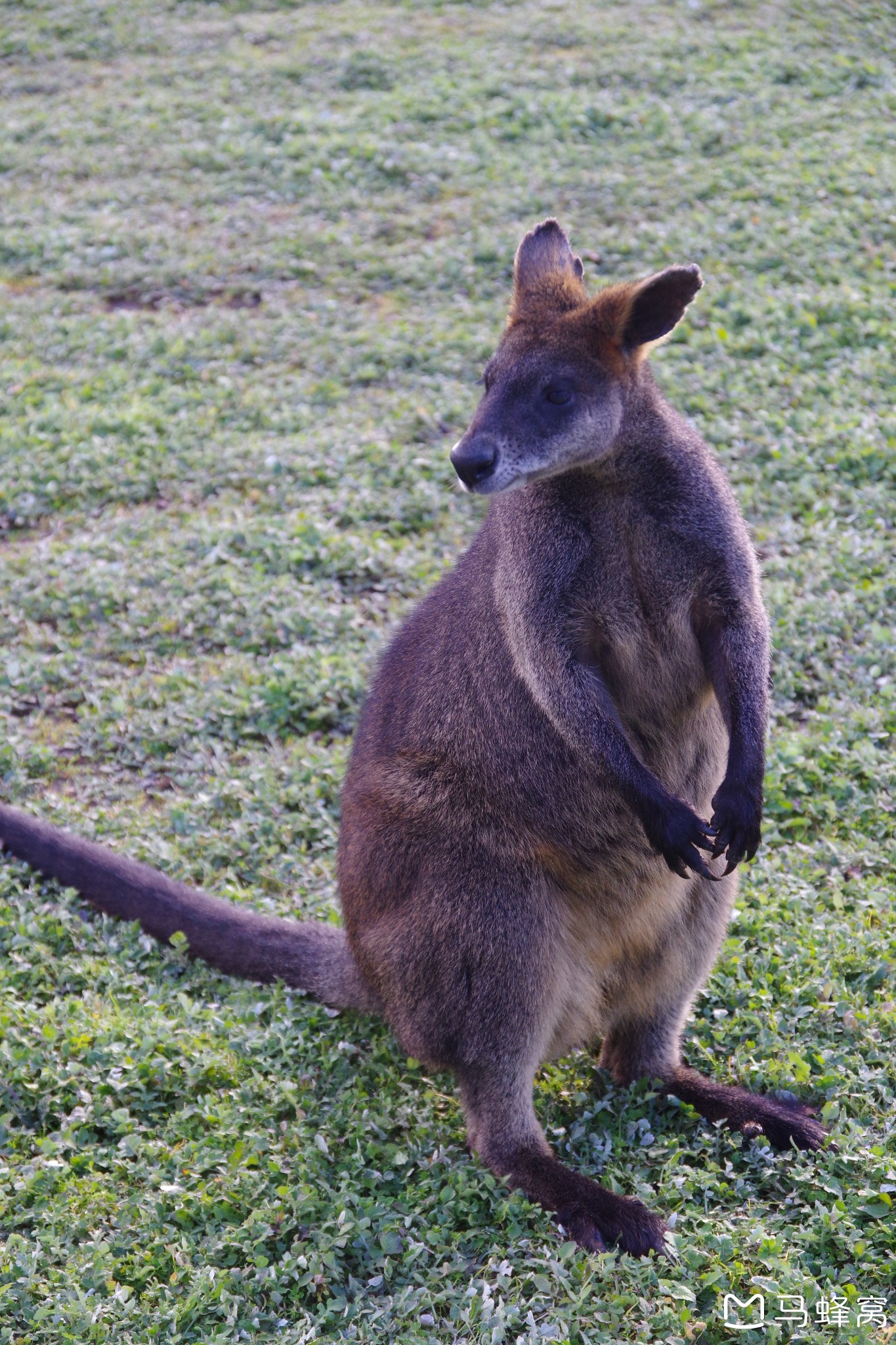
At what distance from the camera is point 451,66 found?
1096 centimetres

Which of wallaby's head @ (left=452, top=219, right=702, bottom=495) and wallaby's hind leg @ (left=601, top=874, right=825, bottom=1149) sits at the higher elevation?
wallaby's head @ (left=452, top=219, right=702, bottom=495)

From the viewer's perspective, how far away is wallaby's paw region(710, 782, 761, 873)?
139 inches

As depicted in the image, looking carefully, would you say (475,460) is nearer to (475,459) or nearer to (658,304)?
(475,459)

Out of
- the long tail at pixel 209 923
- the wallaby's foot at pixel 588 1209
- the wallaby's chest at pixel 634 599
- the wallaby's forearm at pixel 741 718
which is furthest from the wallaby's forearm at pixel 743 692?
the long tail at pixel 209 923

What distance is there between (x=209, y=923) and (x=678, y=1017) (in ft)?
4.94

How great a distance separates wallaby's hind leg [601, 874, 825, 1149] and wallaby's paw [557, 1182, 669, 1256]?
0.47 m

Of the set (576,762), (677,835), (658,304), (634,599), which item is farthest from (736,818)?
(658,304)

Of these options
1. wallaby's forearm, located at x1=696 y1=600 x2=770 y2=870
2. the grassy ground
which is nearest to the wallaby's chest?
wallaby's forearm, located at x1=696 y1=600 x2=770 y2=870

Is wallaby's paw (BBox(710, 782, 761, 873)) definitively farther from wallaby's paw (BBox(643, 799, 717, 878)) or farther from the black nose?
the black nose

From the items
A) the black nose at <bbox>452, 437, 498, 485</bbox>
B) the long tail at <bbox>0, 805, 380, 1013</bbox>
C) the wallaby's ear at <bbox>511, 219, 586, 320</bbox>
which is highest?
the wallaby's ear at <bbox>511, 219, 586, 320</bbox>

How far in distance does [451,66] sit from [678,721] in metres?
8.90

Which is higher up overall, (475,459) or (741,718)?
(475,459)

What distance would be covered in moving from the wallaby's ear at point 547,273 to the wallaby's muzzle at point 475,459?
57cm

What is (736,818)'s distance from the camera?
139 inches
